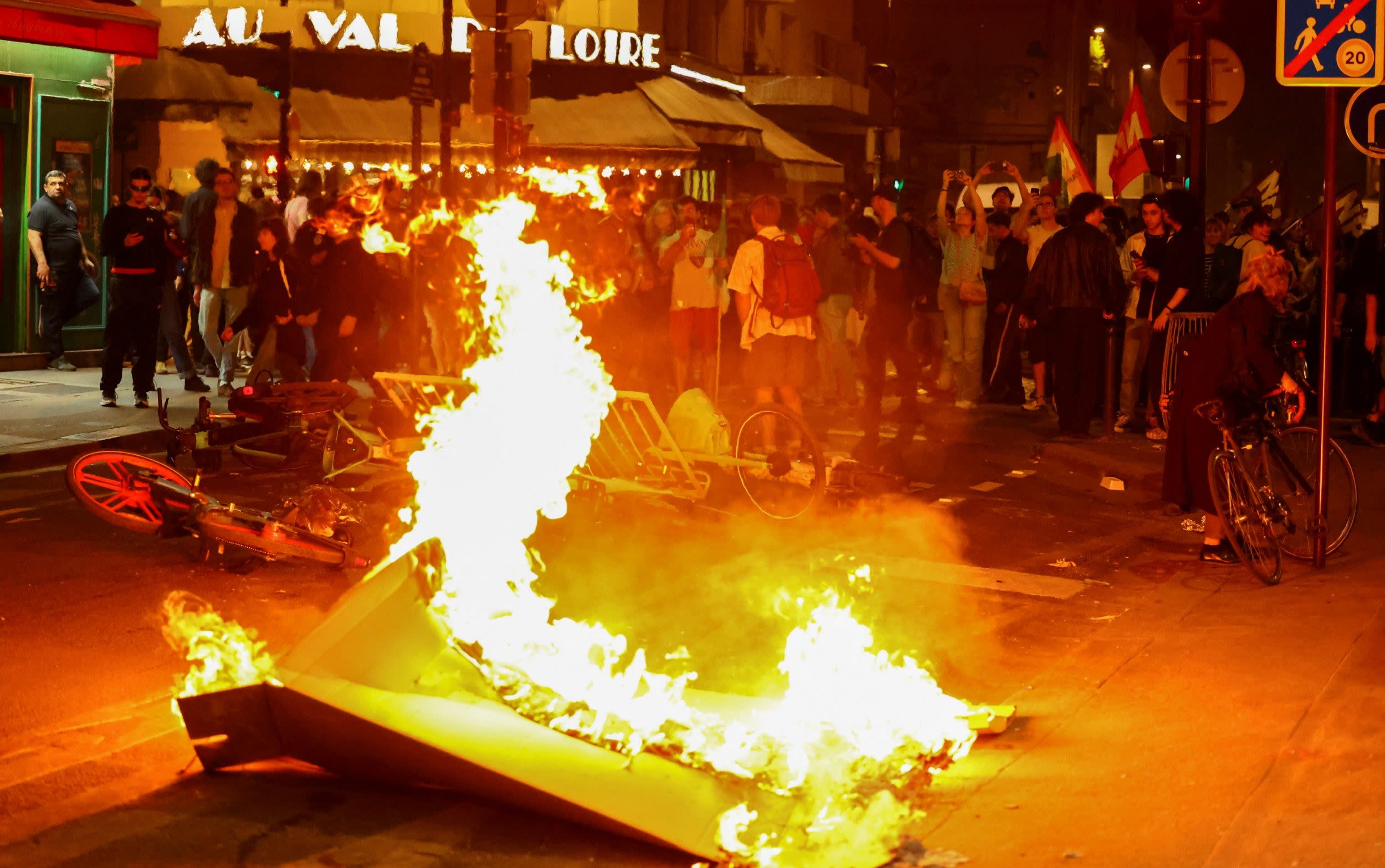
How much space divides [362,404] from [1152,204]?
7202mm

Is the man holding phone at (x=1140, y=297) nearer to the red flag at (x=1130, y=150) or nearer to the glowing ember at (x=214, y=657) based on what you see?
the red flag at (x=1130, y=150)

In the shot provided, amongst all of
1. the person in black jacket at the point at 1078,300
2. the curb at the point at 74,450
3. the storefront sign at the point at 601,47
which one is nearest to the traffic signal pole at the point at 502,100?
the curb at the point at 74,450

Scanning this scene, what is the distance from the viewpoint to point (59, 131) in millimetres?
18812

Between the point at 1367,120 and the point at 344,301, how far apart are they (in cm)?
791

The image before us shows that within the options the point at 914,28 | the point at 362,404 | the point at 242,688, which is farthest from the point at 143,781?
the point at 914,28

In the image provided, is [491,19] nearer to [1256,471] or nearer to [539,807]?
[1256,471]

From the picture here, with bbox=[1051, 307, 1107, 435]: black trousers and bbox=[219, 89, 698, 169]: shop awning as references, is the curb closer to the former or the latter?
bbox=[1051, 307, 1107, 435]: black trousers

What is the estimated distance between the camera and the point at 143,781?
5.53 metres

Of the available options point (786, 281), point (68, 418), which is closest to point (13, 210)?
point (68, 418)

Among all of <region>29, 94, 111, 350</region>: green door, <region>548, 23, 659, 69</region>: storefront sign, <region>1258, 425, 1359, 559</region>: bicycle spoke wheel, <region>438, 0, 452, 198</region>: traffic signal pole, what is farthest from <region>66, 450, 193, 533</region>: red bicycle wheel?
<region>548, 23, 659, 69</region>: storefront sign

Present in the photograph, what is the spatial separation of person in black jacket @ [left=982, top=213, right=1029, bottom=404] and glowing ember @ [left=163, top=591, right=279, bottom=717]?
1159cm

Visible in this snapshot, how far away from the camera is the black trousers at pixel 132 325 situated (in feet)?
49.3

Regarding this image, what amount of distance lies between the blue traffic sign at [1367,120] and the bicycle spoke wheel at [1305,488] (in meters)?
3.61

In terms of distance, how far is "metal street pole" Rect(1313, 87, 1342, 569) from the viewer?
884cm
